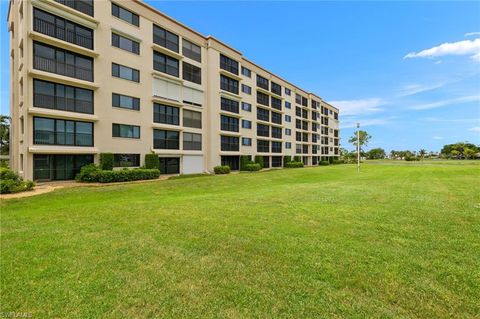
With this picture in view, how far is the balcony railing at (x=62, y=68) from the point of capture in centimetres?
1886

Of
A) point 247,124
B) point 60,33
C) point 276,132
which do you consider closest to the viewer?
point 60,33

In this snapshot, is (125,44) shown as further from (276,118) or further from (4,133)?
(4,133)

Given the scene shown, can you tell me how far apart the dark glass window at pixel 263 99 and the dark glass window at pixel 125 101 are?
79.3 ft

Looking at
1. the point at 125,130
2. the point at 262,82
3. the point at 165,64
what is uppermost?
the point at 262,82

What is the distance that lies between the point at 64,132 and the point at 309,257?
21994mm

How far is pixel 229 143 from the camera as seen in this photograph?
121 ft

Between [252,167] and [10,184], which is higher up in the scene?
[252,167]

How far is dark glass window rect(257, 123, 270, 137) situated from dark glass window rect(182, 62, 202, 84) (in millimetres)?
15454

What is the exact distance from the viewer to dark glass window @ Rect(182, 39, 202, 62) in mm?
30109

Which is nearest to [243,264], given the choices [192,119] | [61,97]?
[61,97]

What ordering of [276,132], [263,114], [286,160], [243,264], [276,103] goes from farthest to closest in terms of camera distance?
[286,160] → [276,103] → [276,132] → [263,114] → [243,264]

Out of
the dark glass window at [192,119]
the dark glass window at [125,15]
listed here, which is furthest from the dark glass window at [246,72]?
the dark glass window at [125,15]

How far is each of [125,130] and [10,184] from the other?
34.9 ft

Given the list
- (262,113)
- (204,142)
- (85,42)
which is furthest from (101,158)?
(262,113)
